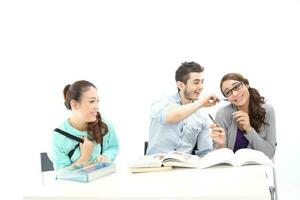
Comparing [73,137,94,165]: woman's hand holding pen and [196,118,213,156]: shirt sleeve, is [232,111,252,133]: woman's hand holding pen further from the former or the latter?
[73,137,94,165]: woman's hand holding pen

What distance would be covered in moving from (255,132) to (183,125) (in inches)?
20.3

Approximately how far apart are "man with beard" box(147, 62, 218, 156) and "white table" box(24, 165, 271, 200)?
0.82 m

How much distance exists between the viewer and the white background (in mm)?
3531

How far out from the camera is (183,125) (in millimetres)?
3098

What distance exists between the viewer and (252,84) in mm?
3492

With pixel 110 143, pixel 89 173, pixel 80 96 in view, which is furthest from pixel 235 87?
pixel 89 173

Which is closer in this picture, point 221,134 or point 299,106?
point 221,134

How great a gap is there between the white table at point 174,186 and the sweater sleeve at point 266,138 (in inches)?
26.1

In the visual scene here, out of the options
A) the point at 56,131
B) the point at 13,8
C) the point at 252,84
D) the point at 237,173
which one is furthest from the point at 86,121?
the point at 13,8

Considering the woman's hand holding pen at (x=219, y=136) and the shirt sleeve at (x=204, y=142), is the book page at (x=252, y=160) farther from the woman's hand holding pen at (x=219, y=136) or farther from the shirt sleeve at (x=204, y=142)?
the shirt sleeve at (x=204, y=142)

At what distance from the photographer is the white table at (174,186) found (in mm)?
1757

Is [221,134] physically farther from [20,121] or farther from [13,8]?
[13,8]

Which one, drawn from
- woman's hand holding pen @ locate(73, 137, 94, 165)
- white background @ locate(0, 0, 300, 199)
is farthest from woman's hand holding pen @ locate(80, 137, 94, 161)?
white background @ locate(0, 0, 300, 199)

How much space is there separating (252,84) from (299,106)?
0.44m
